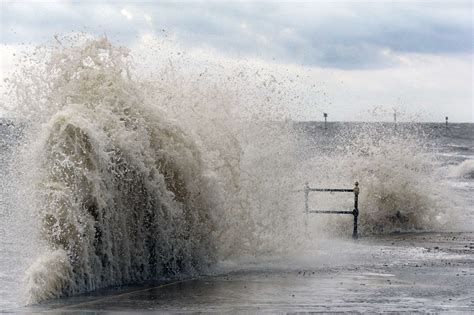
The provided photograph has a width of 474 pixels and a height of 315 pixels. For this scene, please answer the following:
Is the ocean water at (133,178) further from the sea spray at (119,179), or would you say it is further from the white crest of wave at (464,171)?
the white crest of wave at (464,171)

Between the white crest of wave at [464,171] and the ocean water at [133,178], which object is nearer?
the ocean water at [133,178]

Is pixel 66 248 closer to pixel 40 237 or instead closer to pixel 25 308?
pixel 40 237

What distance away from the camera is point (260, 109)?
2300 centimetres

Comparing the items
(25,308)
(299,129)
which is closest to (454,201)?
(299,129)

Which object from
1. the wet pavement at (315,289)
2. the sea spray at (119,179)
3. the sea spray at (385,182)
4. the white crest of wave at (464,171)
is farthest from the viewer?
the white crest of wave at (464,171)

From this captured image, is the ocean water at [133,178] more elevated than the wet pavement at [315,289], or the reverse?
the ocean water at [133,178]

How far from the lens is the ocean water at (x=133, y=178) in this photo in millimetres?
15555

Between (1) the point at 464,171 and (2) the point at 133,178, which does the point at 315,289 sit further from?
(1) the point at 464,171

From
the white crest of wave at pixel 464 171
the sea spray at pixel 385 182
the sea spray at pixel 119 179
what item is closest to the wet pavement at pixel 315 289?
the sea spray at pixel 119 179

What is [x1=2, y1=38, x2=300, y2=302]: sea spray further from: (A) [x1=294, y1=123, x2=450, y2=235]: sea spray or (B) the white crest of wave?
(B) the white crest of wave

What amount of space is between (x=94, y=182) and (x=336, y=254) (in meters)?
→ 7.25

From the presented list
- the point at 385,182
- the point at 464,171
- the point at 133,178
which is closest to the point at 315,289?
the point at 133,178

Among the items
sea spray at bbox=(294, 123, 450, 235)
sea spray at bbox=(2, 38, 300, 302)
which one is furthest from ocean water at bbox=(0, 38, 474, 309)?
sea spray at bbox=(294, 123, 450, 235)

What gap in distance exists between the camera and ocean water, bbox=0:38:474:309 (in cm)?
1555
